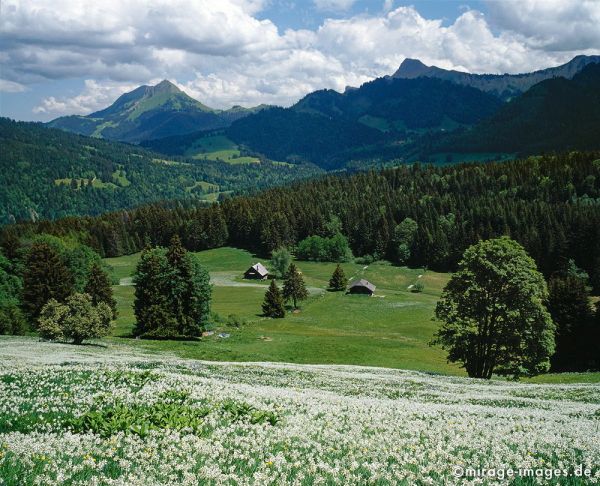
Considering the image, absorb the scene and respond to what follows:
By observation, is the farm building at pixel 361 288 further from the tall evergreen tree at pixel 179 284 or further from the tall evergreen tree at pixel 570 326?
the tall evergreen tree at pixel 179 284

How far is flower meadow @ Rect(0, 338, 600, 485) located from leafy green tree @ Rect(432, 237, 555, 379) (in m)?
29.8

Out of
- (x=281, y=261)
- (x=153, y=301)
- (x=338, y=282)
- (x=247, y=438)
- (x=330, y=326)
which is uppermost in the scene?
(x=281, y=261)

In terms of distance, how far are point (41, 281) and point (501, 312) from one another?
6881 centimetres

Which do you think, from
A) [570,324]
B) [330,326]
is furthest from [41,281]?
[570,324]

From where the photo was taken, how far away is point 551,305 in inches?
2987

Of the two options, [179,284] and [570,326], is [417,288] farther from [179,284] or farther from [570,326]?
[179,284]

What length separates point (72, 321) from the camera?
5534 cm

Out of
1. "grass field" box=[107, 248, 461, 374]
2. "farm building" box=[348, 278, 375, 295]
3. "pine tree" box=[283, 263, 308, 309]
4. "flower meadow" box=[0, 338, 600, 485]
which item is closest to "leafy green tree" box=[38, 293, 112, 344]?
"grass field" box=[107, 248, 461, 374]

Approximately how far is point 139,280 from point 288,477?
68923 mm

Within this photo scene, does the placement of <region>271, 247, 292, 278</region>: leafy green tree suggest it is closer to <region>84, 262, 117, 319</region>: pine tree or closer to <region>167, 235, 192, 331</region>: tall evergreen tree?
<region>84, 262, 117, 319</region>: pine tree

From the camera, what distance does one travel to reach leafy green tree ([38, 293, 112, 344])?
55.4 metres

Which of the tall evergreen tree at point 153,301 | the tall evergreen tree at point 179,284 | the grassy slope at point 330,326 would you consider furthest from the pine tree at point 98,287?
the tall evergreen tree at point 179,284

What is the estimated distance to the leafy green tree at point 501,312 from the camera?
1905 inches

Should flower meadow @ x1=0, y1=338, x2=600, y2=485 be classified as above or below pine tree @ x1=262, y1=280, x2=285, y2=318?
above
